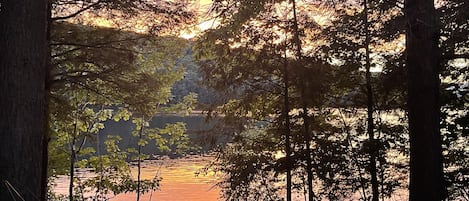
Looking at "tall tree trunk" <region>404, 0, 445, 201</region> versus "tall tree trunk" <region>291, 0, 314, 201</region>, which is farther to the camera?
"tall tree trunk" <region>291, 0, 314, 201</region>

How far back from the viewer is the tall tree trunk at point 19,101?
12.6ft

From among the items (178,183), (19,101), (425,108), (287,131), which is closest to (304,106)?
(287,131)

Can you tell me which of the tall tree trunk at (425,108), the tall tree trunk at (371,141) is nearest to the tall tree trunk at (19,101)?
the tall tree trunk at (425,108)

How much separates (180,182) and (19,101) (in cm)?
1572

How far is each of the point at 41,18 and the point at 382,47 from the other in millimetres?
6147

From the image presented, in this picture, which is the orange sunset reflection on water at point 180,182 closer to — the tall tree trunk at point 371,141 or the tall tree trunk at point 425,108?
the tall tree trunk at point 371,141

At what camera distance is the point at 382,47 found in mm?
8562

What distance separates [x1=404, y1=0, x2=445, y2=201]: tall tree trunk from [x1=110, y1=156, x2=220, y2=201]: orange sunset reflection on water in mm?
9845

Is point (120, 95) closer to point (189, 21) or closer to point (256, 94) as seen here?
point (189, 21)

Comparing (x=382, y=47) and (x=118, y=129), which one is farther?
(x=118, y=129)

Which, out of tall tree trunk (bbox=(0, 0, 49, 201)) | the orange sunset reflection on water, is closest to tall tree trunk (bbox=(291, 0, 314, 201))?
tall tree trunk (bbox=(0, 0, 49, 201))

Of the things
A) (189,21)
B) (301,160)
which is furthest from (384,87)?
(189,21)

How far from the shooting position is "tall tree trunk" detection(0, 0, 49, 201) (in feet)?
12.6

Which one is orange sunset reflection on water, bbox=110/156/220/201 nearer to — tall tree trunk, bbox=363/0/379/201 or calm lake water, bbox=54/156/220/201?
calm lake water, bbox=54/156/220/201
